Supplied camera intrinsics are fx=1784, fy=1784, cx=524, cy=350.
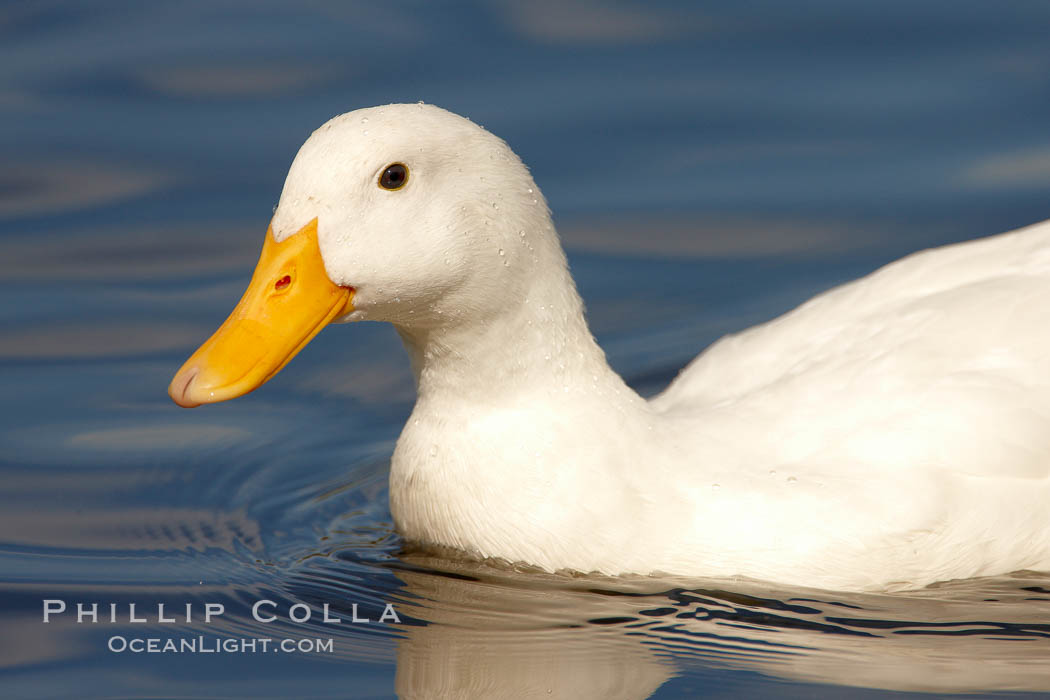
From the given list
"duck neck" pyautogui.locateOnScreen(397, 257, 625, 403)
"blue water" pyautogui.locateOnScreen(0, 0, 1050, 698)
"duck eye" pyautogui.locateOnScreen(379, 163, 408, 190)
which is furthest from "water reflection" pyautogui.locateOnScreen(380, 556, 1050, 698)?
"duck eye" pyautogui.locateOnScreen(379, 163, 408, 190)

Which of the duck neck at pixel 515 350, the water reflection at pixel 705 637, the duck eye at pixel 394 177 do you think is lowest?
the water reflection at pixel 705 637

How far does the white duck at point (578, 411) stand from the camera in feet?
16.8

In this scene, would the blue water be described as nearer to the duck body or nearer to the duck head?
the duck body

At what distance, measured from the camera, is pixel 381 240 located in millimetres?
5074

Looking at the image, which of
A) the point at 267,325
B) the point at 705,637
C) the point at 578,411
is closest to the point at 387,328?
the point at 578,411

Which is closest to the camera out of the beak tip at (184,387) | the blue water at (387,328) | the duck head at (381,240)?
the duck head at (381,240)

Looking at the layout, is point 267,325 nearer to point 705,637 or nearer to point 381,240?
point 381,240

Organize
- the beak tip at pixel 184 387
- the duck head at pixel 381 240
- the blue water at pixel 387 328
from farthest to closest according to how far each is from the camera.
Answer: the blue water at pixel 387 328 < the beak tip at pixel 184 387 < the duck head at pixel 381 240

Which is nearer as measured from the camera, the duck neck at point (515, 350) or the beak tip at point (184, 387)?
the beak tip at point (184, 387)

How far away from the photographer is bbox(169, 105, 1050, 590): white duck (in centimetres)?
511

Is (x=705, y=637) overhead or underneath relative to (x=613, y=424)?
underneath

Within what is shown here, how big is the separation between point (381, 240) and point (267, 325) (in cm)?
43

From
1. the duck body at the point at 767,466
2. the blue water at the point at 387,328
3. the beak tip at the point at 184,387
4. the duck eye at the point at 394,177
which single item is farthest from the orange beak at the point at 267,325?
the blue water at the point at 387,328

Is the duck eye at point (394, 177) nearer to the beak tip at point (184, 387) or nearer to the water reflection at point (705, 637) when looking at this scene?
the beak tip at point (184, 387)
